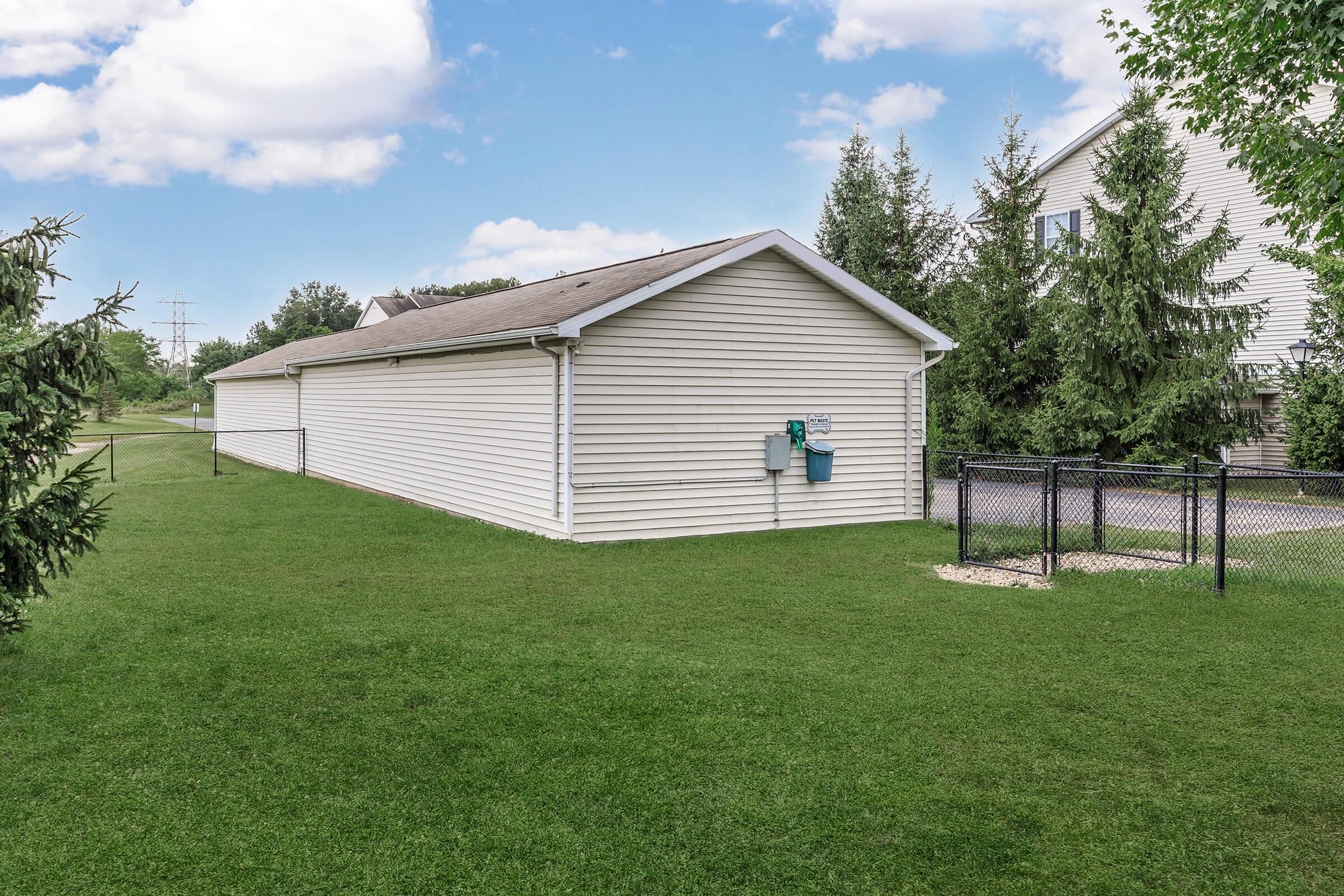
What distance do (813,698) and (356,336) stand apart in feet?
64.0

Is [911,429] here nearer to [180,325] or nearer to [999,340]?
[999,340]

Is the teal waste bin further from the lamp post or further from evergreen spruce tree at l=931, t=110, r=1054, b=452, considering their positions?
the lamp post

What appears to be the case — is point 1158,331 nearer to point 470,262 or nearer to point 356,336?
point 356,336

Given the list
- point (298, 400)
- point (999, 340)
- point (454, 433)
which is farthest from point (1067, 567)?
point (298, 400)

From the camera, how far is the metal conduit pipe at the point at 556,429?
1102 centimetres

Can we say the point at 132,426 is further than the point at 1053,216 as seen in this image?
Yes

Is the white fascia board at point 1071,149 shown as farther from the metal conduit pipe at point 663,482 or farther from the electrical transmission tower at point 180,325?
the electrical transmission tower at point 180,325

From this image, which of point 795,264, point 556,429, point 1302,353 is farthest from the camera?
point 1302,353

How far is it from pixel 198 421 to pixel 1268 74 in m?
50.6

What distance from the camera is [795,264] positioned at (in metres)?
12.4

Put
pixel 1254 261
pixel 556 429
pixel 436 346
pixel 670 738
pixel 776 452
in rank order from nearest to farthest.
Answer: pixel 670 738
pixel 556 429
pixel 776 452
pixel 436 346
pixel 1254 261

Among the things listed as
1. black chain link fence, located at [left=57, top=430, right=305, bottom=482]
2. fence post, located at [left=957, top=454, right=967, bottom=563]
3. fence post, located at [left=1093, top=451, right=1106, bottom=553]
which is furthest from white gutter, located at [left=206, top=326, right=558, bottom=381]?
fence post, located at [left=1093, top=451, right=1106, bottom=553]

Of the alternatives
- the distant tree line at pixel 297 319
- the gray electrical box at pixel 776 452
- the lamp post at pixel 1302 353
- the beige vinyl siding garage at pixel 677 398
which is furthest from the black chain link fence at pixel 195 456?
the distant tree line at pixel 297 319

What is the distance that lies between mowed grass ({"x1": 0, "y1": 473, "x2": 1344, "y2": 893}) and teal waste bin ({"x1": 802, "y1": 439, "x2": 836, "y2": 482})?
3936mm
